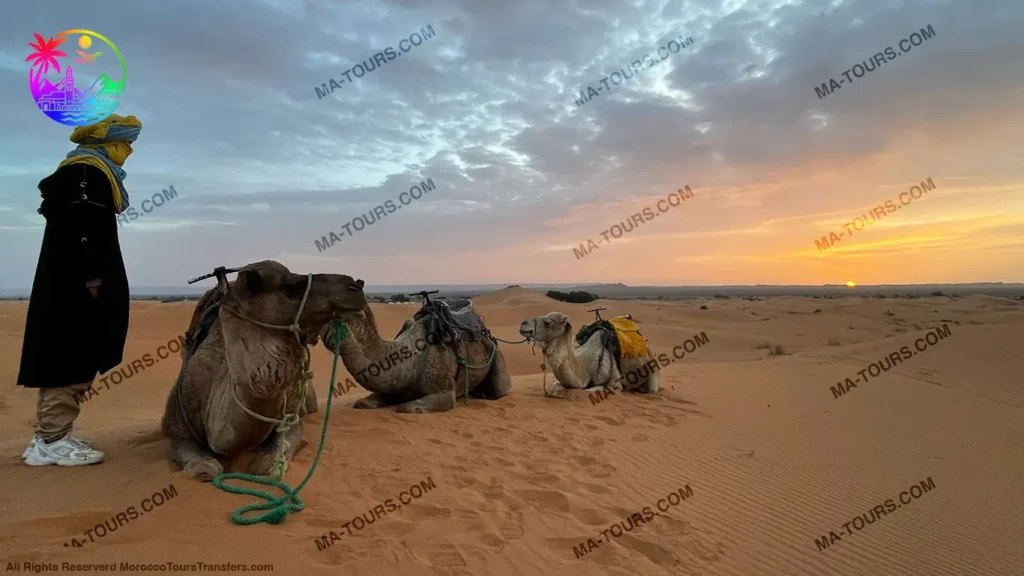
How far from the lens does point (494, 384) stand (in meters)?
7.95

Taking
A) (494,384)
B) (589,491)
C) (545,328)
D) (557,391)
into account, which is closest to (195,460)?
(589,491)

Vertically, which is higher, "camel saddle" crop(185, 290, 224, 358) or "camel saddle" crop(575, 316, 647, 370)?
"camel saddle" crop(185, 290, 224, 358)

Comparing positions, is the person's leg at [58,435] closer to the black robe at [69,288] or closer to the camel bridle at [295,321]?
the black robe at [69,288]

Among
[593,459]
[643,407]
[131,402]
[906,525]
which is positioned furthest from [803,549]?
[131,402]

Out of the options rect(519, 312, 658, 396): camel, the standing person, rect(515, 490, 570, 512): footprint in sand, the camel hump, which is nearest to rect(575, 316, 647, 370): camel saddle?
rect(519, 312, 658, 396): camel

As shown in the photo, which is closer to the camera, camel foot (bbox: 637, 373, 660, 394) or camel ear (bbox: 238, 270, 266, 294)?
camel ear (bbox: 238, 270, 266, 294)

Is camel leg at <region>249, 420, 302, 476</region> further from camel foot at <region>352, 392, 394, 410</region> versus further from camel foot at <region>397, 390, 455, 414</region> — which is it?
camel foot at <region>352, 392, 394, 410</region>

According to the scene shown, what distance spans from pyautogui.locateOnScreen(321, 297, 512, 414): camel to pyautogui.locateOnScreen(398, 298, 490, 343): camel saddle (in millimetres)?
61

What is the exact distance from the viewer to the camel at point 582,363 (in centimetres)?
834

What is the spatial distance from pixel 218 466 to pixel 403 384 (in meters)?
3.09

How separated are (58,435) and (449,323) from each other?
404 cm

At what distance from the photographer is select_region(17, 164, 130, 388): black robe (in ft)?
13.3

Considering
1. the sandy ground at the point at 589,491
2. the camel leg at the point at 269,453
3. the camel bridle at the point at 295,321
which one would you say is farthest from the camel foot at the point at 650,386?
the camel bridle at the point at 295,321

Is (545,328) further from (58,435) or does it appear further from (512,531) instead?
(58,435)
